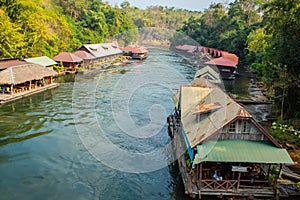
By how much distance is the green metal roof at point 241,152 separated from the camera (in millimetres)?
14547

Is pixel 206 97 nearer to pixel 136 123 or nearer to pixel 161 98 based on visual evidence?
pixel 136 123

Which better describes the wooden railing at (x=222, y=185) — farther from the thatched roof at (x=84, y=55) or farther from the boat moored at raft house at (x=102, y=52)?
the boat moored at raft house at (x=102, y=52)

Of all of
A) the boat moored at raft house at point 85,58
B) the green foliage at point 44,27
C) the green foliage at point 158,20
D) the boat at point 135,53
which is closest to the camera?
the green foliage at point 44,27

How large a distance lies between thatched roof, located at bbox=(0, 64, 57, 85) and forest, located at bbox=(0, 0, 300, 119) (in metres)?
9.28

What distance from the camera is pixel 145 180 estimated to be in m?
18.1

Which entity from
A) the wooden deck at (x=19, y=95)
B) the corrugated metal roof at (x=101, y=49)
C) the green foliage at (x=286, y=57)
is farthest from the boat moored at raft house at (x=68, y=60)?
the green foliage at (x=286, y=57)

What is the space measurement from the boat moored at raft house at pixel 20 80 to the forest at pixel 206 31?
893 centimetres

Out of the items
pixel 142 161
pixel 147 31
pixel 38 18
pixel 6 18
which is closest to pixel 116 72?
pixel 38 18

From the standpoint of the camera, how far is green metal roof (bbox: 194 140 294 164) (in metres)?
14.5

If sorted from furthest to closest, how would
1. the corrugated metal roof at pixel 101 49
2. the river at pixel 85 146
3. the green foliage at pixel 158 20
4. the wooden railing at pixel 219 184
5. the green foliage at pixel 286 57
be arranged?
the green foliage at pixel 158 20 → the corrugated metal roof at pixel 101 49 → the green foliage at pixel 286 57 → the river at pixel 85 146 → the wooden railing at pixel 219 184

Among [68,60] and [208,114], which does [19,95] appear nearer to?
[68,60]

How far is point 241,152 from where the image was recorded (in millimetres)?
14914

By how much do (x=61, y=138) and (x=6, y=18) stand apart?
1124 inches

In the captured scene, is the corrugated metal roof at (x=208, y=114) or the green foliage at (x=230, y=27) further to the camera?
the green foliage at (x=230, y=27)
